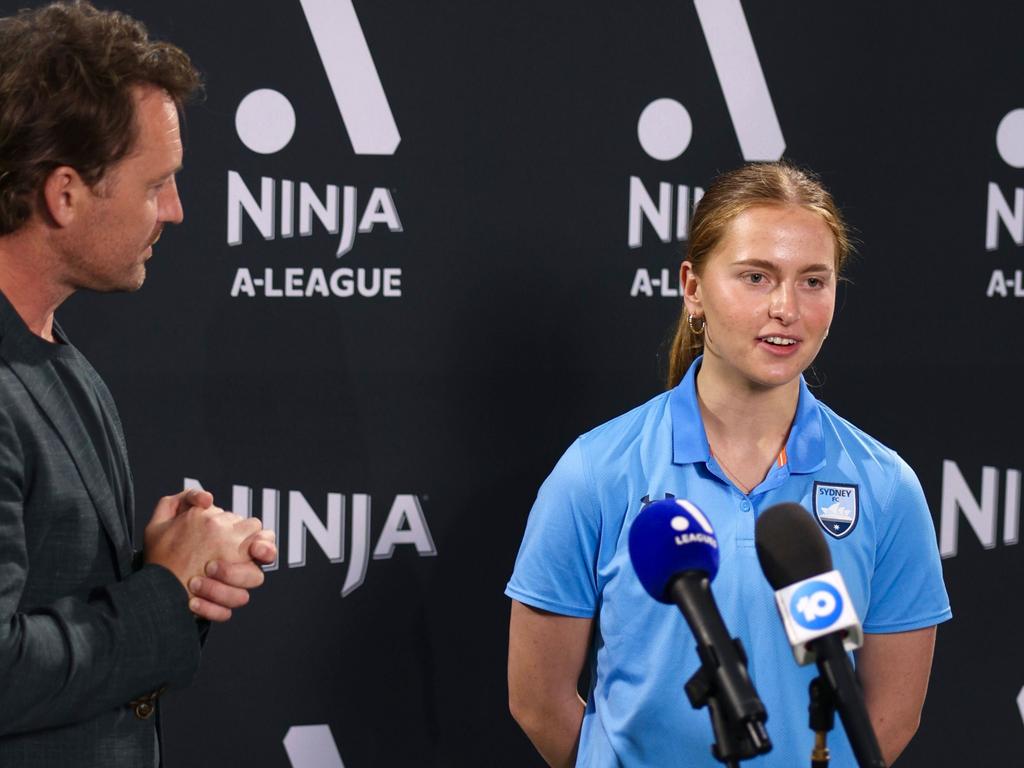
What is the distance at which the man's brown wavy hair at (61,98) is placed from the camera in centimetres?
127

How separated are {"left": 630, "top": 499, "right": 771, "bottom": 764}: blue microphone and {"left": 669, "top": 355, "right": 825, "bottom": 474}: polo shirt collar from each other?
0.57 m

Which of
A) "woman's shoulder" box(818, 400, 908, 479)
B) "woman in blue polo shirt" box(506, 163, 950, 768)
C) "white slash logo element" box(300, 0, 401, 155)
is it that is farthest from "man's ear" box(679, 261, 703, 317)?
"white slash logo element" box(300, 0, 401, 155)

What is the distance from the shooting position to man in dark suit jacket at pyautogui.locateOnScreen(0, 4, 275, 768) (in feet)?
4.00

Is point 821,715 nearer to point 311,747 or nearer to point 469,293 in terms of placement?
point 469,293

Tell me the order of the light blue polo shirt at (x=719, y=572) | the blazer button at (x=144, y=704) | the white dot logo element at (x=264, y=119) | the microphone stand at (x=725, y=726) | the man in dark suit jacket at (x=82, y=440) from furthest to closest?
the white dot logo element at (x=264, y=119), the light blue polo shirt at (x=719, y=572), the blazer button at (x=144, y=704), the man in dark suit jacket at (x=82, y=440), the microphone stand at (x=725, y=726)

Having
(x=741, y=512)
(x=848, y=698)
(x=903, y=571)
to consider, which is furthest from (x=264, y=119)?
(x=848, y=698)

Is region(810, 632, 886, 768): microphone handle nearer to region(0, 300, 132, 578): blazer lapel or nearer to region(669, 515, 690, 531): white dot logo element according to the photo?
region(669, 515, 690, 531): white dot logo element

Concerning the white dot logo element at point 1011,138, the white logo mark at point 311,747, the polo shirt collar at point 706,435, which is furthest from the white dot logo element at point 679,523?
the white dot logo element at point 1011,138

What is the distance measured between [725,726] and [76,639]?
654 mm

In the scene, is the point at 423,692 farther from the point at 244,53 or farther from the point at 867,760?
the point at 867,760

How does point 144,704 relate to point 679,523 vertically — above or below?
below

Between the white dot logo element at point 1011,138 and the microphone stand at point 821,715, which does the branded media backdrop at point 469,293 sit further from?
the microphone stand at point 821,715

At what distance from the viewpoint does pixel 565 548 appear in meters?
1.76

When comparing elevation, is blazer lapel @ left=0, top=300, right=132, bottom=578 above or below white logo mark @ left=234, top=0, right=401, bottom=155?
below
